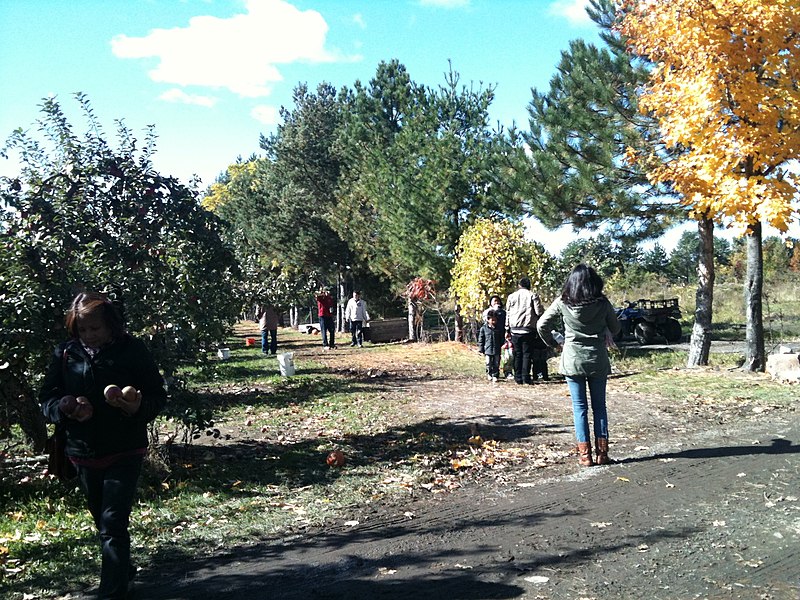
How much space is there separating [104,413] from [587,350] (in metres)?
4.10

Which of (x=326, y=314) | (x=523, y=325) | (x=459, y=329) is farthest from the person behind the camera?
(x=459, y=329)

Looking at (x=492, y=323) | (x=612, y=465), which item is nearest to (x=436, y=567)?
(x=612, y=465)

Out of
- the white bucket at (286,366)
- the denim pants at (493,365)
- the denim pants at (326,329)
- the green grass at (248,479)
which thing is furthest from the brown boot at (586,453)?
the denim pants at (326,329)

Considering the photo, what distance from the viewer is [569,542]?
4363 mm

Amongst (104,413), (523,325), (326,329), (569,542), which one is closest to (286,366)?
(523,325)

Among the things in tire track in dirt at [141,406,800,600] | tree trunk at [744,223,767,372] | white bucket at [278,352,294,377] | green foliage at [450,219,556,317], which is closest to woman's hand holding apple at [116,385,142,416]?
tire track in dirt at [141,406,800,600]

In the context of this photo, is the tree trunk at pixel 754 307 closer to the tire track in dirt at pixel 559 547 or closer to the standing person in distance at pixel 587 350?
the tire track in dirt at pixel 559 547

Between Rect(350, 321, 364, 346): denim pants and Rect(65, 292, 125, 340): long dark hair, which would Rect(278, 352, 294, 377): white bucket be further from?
Rect(65, 292, 125, 340): long dark hair

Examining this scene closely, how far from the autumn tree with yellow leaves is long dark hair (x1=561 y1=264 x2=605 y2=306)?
5132mm

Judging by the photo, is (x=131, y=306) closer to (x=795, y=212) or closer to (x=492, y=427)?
(x=492, y=427)

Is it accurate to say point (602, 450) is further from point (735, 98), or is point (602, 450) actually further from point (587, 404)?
point (735, 98)

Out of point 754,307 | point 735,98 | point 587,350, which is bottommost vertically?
point 587,350

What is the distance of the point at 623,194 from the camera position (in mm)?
13555

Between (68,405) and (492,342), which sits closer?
(68,405)
